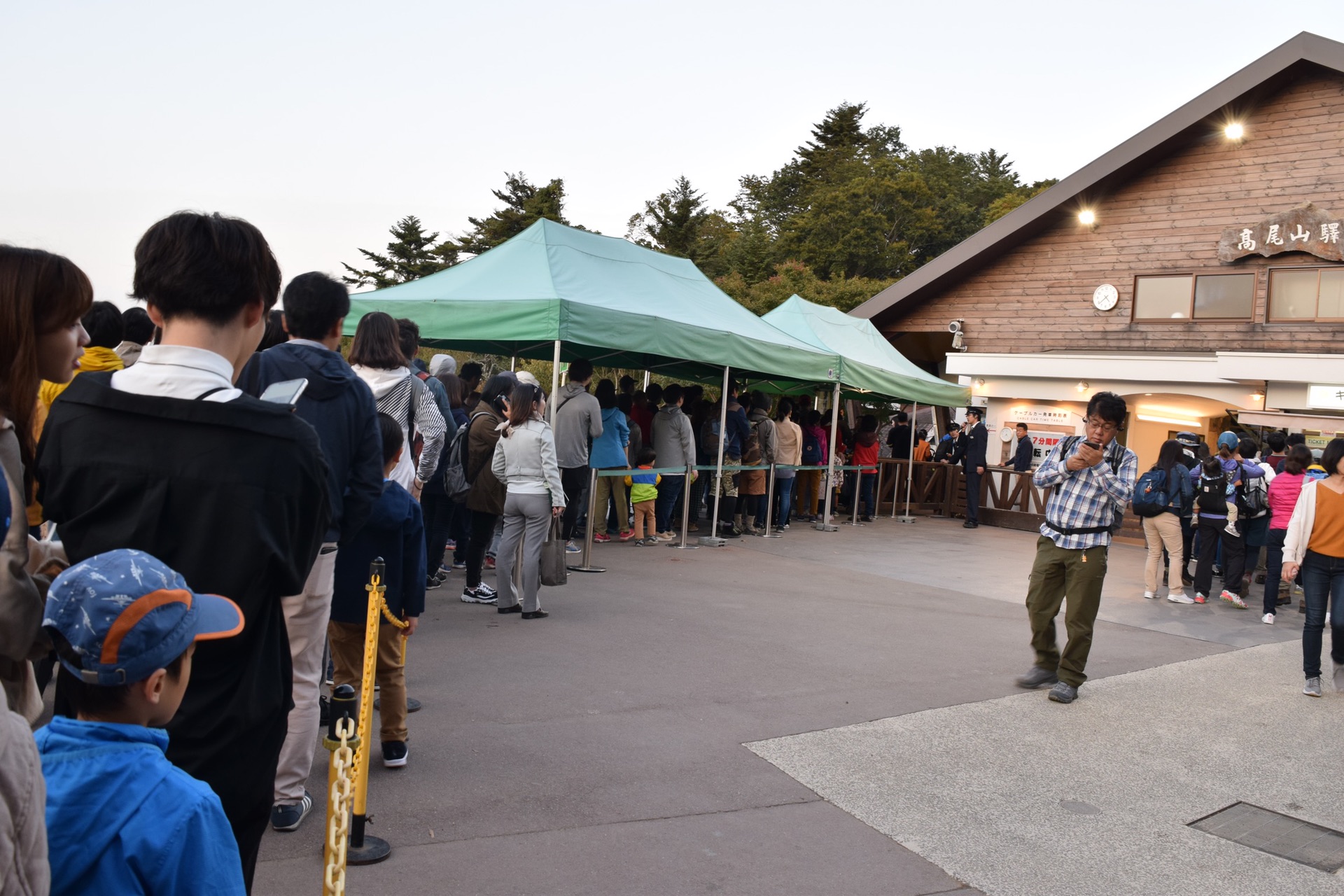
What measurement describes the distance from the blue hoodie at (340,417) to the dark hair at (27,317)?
4.14 ft

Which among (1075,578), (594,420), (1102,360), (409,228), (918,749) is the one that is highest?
(409,228)

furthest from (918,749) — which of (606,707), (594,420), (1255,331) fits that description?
(1255,331)

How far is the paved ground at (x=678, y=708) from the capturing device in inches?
148

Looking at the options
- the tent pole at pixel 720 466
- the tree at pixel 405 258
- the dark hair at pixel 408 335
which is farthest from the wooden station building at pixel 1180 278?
the tree at pixel 405 258

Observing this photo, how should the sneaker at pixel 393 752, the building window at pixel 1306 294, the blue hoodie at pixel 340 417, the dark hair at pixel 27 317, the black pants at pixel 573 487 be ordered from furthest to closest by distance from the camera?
the building window at pixel 1306 294 < the black pants at pixel 573 487 < the sneaker at pixel 393 752 < the blue hoodie at pixel 340 417 < the dark hair at pixel 27 317

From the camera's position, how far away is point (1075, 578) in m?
6.41

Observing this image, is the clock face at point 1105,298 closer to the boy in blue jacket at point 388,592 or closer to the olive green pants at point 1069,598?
the olive green pants at point 1069,598

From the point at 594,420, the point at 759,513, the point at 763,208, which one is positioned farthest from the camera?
the point at 763,208

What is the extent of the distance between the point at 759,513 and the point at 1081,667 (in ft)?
29.8

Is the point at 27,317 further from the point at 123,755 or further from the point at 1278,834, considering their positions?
the point at 1278,834

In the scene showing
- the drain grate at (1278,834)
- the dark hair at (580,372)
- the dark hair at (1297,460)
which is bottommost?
the drain grate at (1278,834)

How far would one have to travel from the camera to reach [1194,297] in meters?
18.3

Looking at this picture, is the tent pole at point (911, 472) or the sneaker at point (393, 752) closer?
the sneaker at point (393, 752)

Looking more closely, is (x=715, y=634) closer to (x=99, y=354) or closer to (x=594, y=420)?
(x=594, y=420)
